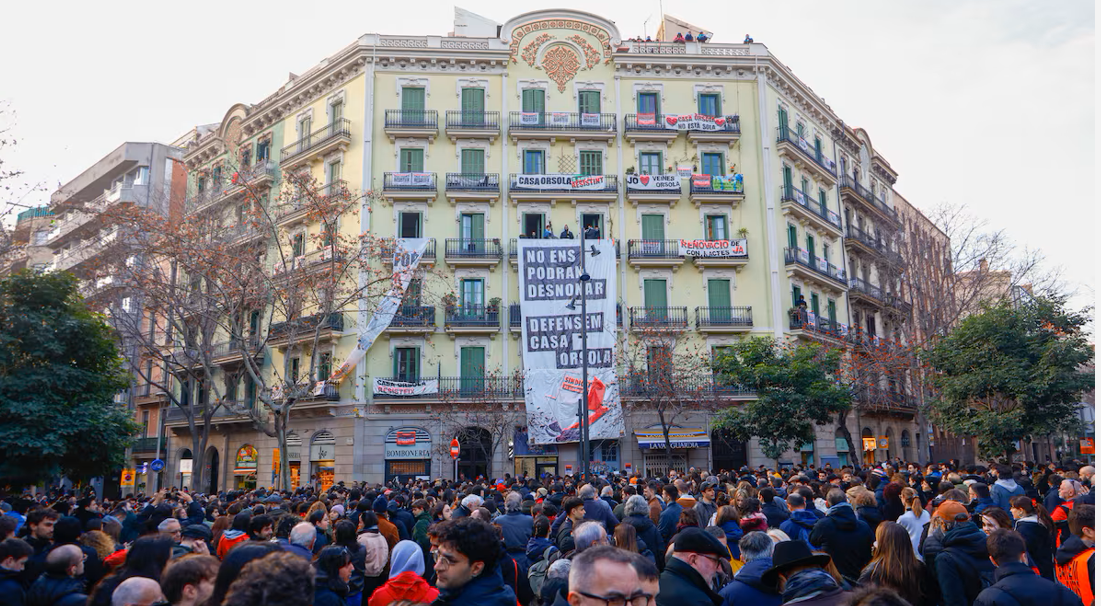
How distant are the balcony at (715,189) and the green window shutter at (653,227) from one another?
1.73 meters

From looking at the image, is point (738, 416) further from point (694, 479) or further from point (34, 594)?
point (34, 594)

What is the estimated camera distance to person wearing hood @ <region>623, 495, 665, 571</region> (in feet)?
29.6

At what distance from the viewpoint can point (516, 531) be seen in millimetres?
8680

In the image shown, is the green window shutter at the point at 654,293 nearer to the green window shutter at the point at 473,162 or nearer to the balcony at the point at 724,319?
the balcony at the point at 724,319

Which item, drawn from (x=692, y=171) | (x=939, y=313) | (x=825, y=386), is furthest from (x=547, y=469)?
(x=939, y=313)

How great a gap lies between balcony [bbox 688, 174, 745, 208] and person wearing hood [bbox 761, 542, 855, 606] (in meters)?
33.5

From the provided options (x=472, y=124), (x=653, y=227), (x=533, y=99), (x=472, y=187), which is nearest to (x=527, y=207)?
(x=472, y=187)

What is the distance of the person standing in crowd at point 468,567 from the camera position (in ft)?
15.2

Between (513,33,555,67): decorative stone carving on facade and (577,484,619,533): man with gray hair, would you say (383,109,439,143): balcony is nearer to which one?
(513,33,555,67): decorative stone carving on facade

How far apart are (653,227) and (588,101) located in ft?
22.0

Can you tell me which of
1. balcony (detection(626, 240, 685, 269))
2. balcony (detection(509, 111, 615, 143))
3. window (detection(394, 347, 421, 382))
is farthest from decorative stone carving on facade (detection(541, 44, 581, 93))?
window (detection(394, 347, 421, 382))

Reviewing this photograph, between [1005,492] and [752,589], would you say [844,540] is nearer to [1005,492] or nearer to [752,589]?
[752,589]

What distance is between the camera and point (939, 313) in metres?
35.2

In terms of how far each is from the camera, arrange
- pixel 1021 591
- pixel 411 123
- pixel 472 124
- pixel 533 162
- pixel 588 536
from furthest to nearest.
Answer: pixel 533 162, pixel 472 124, pixel 411 123, pixel 588 536, pixel 1021 591
